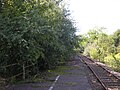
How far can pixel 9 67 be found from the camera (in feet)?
55.9

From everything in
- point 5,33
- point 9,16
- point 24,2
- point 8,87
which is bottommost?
point 8,87

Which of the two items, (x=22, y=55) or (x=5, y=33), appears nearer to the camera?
(x=5, y=33)

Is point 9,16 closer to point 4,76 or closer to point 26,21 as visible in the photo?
point 26,21

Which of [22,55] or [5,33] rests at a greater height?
[5,33]

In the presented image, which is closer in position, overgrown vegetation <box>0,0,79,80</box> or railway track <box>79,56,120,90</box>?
overgrown vegetation <box>0,0,79,80</box>

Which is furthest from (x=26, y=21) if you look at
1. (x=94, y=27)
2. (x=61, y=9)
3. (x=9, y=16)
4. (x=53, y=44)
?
(x=94, y=27)

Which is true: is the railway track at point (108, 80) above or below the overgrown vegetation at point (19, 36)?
below

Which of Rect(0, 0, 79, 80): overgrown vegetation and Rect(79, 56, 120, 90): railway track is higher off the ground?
Rect(0, 0, 79, 80): overgrown vegetation

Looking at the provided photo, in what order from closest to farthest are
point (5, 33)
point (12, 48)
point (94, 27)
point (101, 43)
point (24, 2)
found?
point (5, 33), point (12, 48), point (24, 2), point (101, 43), point (94, 27)

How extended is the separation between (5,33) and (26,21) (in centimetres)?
174

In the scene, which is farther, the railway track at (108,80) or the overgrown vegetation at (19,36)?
the railway track at (108,80)

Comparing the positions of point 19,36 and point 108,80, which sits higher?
point 19,36

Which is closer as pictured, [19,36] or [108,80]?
[19,36]

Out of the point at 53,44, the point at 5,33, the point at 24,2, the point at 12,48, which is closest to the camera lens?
the point at 5,33
